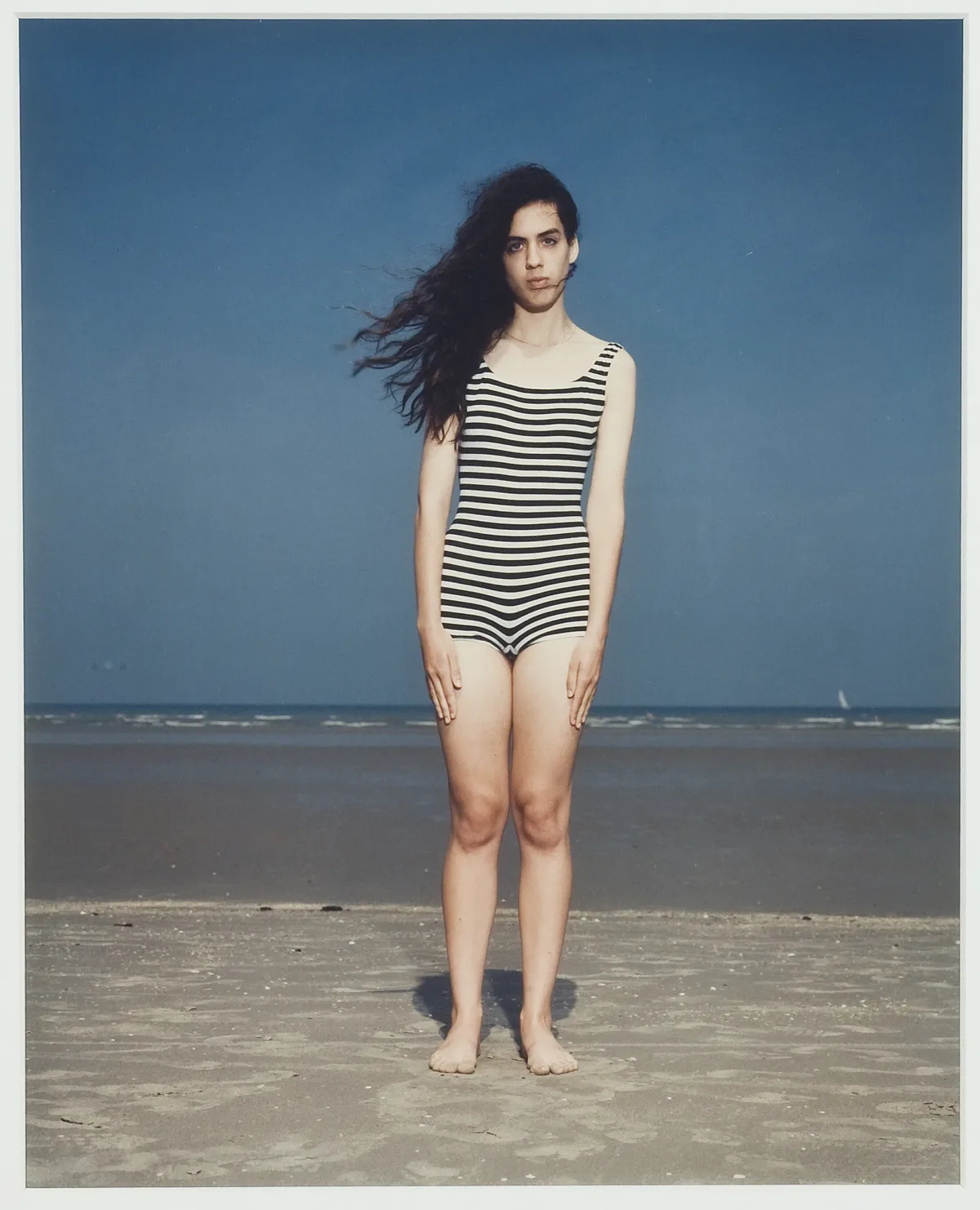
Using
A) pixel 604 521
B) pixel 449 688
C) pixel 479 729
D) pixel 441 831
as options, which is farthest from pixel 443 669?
pixel 441 831

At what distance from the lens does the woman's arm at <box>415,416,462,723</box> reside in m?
3.21

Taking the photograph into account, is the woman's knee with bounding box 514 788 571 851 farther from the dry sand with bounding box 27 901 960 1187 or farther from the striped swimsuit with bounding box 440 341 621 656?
the dry sand with bounding box 27 901 960 1187

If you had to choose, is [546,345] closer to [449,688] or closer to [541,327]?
[541,327]

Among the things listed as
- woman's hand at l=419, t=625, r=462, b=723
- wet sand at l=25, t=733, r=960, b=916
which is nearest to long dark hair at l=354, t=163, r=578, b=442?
woman's hand at l=419, t=625, r=462, b=723

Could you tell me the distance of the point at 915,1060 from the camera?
3344 millimetres

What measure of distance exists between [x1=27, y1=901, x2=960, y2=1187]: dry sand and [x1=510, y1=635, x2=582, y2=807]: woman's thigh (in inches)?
25.2

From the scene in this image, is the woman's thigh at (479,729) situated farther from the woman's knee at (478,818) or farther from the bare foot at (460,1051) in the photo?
the bare foot at (460,1051)

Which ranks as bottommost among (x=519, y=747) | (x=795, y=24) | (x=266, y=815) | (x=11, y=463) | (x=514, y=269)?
(x=266, y=815)

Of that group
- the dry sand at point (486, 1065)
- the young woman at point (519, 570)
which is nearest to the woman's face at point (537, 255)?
the young woman at point (519, 570)

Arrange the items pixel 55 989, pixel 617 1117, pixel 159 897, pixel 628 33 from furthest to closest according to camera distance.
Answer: pixel 159 897
pixel 55 989
pixel 628 33
pixel 617 1117

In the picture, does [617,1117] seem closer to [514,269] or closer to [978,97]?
[514,269]

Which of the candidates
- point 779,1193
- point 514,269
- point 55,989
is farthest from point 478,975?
point 514,269

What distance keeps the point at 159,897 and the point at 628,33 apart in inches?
158

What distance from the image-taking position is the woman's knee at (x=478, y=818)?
3.22m
